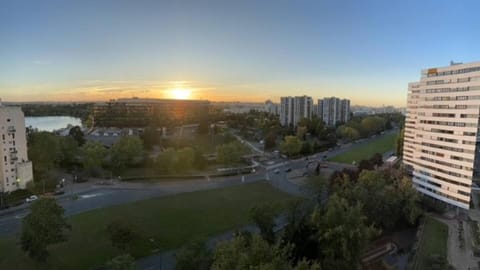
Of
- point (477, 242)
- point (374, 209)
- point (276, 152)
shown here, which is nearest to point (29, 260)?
point (374, 209)

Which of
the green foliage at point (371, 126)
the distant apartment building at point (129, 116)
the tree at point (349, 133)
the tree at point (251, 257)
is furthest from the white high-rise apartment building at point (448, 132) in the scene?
the distant apartment building at point (129, 116)

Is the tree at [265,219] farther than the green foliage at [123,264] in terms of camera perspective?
Yes

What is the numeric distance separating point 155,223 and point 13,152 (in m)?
17.6

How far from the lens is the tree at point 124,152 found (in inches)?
1444

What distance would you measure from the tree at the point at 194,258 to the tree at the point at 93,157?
2495 centimetres

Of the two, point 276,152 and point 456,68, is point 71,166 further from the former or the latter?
point 456,68

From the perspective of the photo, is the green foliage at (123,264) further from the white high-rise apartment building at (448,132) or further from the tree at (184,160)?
the white high-rise apartment building at (448,132)

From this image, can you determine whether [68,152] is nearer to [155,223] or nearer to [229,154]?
[229,154]

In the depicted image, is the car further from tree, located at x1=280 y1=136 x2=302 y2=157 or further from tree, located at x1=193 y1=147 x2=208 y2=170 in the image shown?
tree, located at x1=280 y1=136 x2=302 y2=157

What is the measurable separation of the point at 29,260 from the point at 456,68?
33711 mm

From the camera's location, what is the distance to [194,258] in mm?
13594

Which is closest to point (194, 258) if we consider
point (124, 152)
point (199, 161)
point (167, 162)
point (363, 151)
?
point (167, 162)

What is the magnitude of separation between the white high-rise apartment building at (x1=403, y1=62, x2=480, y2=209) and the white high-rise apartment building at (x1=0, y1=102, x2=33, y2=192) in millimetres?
38281

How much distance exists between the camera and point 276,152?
177 feet
